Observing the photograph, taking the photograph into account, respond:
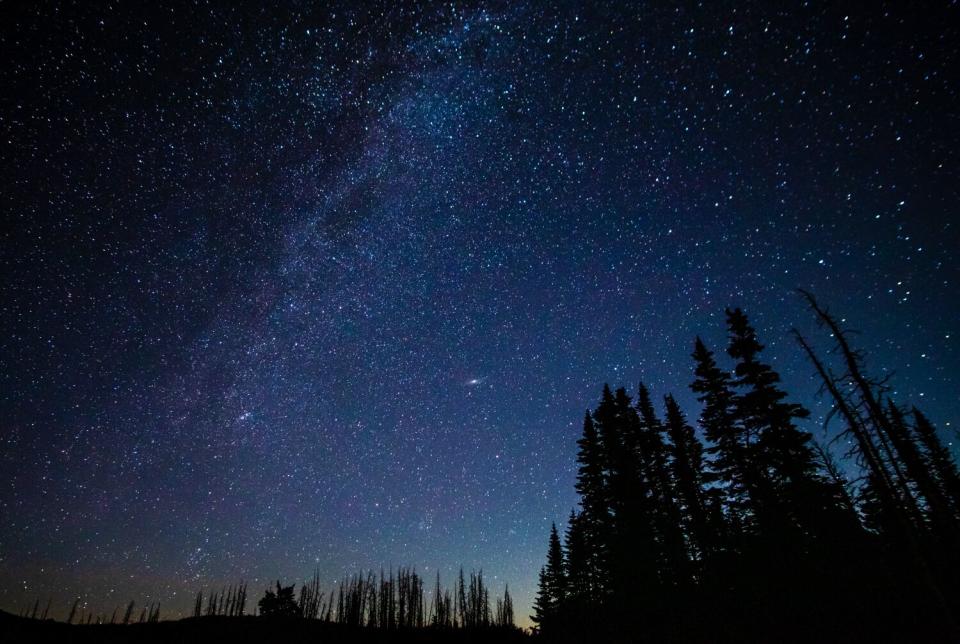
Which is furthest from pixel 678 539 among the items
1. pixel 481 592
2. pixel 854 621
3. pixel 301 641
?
pixel 481 592

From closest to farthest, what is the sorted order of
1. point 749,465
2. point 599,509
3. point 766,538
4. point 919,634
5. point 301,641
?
point 919,634, point 766,538, point 749,465, point 599,509, point 301,641

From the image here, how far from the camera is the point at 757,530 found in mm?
20891

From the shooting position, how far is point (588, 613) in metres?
26.0

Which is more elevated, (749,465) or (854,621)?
(749,465)

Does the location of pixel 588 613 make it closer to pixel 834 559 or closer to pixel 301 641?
pixel 834 559

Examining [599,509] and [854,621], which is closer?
[854,621]

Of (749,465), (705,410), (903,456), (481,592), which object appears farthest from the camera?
(481,592)

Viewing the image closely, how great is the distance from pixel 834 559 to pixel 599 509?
1320 centimetres

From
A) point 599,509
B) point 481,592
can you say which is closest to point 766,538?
point 599,509

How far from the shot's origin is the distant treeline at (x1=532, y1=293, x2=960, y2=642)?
1617 centimetres

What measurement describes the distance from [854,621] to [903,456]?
6974 millimetres

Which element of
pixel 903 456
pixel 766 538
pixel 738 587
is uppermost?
pixel 903 456

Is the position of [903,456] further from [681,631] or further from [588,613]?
[588,613]

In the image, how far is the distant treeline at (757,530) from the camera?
16172 millimetres
